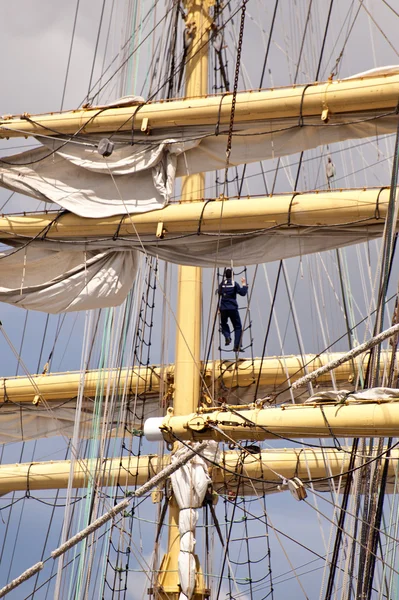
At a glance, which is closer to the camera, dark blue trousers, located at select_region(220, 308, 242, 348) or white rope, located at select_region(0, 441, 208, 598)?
A: white rope, located at select_region(0, 441, 208, 598)

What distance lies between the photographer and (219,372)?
1577cm

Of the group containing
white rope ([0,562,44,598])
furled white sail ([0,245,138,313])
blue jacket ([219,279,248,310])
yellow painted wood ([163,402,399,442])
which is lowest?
white rope ([0,562,44,598])

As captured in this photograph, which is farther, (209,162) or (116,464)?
(116,464)

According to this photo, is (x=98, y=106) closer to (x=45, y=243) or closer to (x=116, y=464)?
(x=45, y=243)

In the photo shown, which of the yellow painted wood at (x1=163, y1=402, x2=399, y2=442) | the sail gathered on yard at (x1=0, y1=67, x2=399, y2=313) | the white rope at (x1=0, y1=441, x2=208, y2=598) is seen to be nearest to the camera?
the yellow painted wood at (x1=163, y1=402, x2=399, y2=442)

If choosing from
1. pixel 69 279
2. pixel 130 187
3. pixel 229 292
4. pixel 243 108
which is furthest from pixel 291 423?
pixel 229 292

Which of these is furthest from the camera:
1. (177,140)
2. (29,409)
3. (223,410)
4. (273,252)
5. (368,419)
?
(29,409)

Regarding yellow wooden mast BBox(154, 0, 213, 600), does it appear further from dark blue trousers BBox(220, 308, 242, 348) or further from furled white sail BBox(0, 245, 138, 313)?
furled white sail BBox(0, 245, 138, 313)

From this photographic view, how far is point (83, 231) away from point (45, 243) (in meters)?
0.51

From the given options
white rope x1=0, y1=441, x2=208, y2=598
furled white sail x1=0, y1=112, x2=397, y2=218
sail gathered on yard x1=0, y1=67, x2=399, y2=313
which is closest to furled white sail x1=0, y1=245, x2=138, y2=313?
sail gathered on yard x1=0, y1=67, x2=399, y2=313

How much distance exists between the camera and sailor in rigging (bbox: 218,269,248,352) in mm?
14781

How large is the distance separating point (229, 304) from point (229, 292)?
225 millimetres

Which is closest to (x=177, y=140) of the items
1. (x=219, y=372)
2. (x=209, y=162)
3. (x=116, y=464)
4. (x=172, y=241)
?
(x=209, y=162)

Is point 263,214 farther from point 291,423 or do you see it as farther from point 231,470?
point 231,470
